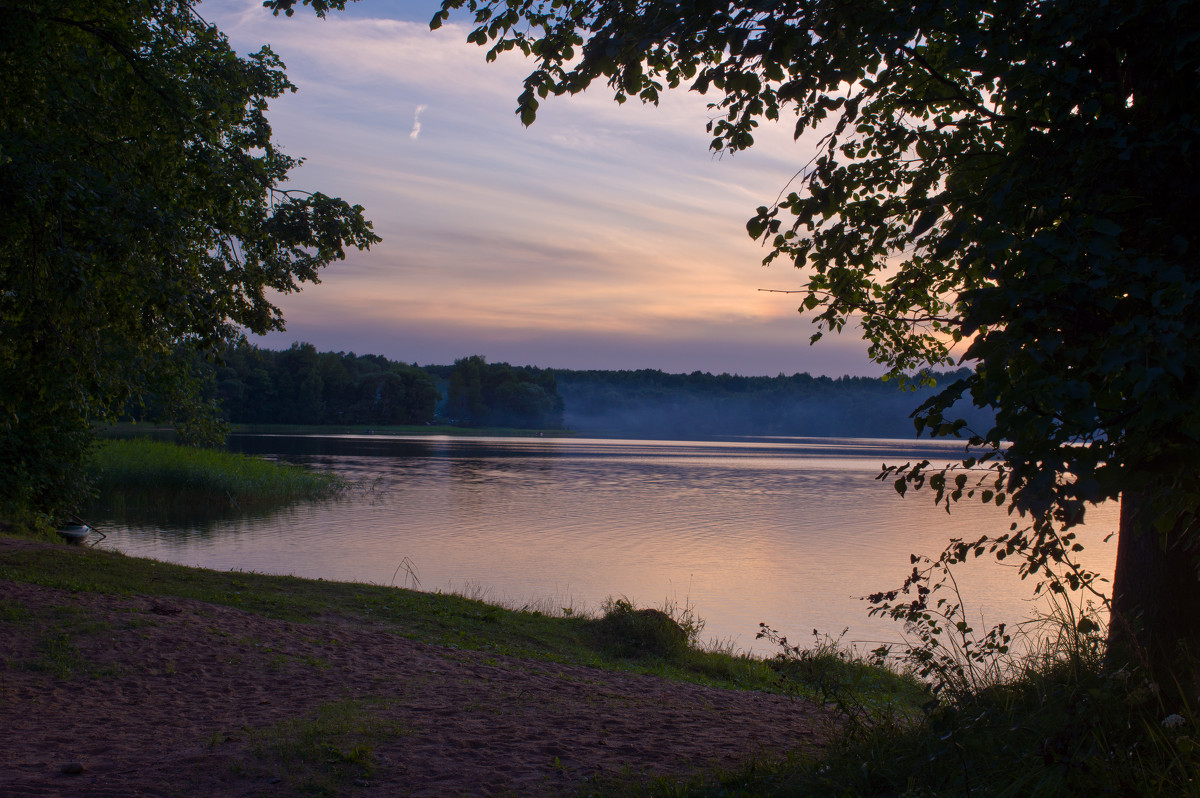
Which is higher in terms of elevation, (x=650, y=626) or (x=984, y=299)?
(x=984, y=299)

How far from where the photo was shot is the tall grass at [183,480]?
2708 cm

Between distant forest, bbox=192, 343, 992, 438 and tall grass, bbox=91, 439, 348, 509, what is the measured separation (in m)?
51.1

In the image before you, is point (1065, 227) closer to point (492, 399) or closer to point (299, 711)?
point (299, 711)

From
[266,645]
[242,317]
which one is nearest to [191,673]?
[266,645]

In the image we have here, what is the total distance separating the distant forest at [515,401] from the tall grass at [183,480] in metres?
51.1

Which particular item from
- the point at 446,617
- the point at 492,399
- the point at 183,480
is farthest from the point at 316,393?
the point at 446,617

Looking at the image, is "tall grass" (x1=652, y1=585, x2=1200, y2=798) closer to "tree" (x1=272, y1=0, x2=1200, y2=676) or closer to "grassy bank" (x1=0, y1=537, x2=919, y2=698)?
"tree" (x1=272, y1=0, x2=1200, y2=676)

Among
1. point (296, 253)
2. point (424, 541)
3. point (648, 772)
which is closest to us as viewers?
point (648, 772)

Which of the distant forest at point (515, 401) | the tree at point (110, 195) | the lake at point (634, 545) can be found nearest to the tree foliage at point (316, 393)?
the distant forest at point (515, 401)

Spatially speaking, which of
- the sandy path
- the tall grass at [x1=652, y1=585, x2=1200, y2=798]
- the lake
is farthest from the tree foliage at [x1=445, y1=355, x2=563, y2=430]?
the tall grass at [x1=652, y1=585, x2=1200, y2=798]

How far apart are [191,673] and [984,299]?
7.03 m

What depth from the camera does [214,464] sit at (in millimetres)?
29969

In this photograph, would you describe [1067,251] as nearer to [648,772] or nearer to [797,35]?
[797,35]

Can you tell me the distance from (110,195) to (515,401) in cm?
13435
